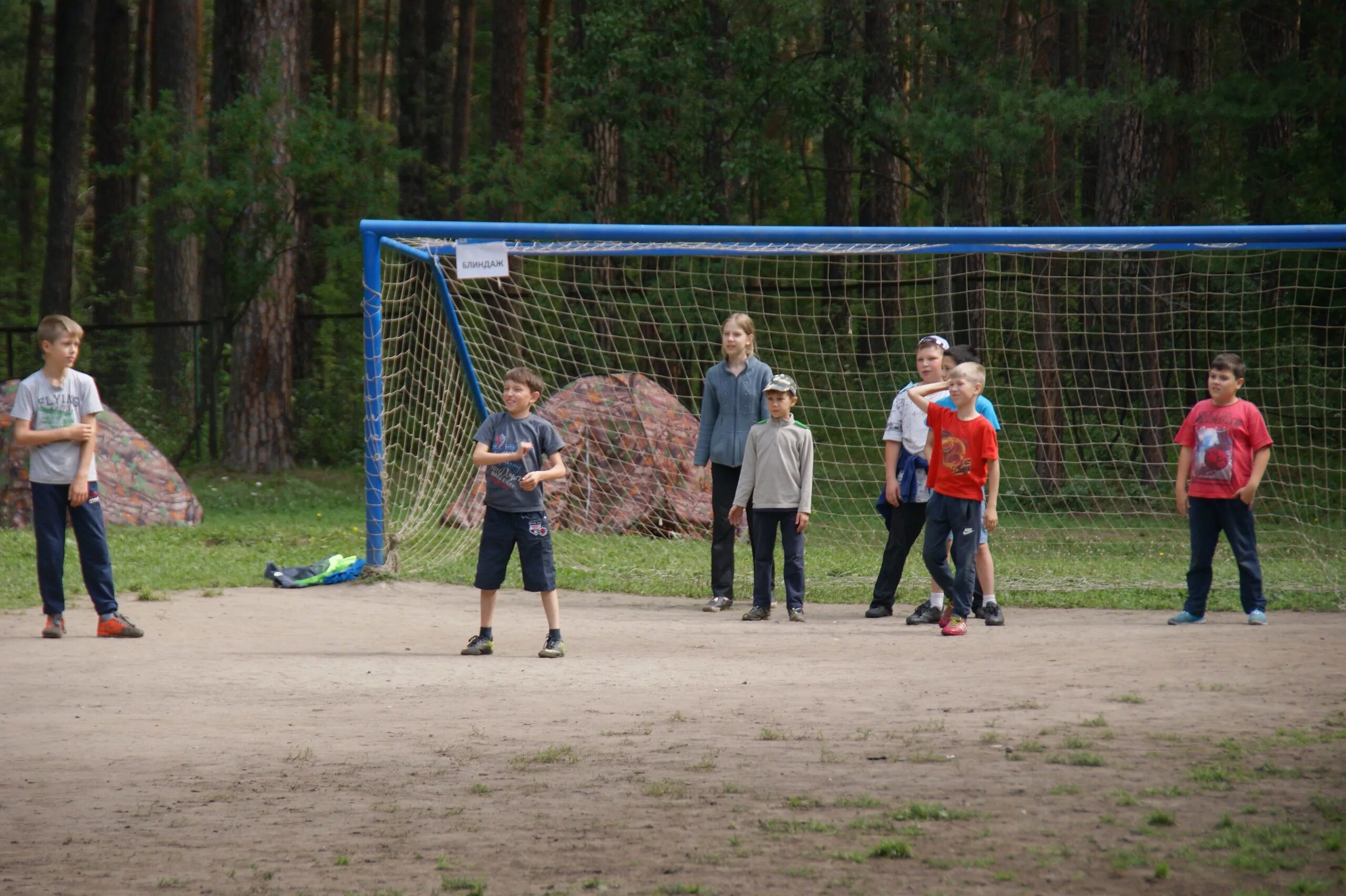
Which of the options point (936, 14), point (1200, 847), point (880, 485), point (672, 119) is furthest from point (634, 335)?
point (1200, 847)

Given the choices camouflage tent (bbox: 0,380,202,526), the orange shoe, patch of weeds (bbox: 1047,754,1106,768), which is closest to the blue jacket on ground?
the orange shoe

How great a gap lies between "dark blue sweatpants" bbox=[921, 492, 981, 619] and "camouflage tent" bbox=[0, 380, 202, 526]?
25.0 feet

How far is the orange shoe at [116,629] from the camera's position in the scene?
737 cm

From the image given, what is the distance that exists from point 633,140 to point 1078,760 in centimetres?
1480

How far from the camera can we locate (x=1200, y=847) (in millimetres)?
3832

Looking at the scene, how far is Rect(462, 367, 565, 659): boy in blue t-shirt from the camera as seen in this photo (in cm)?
698

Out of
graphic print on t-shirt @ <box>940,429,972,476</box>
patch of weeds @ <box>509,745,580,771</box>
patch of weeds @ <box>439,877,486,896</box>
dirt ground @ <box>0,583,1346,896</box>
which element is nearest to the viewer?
patch of weeds @ <box>439,877,486,896</box>

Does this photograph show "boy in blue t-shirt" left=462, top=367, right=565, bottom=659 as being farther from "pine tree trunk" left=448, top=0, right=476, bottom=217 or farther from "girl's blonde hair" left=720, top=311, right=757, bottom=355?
"pine tree trunk" left=448, top=0, right=476, bottom=217

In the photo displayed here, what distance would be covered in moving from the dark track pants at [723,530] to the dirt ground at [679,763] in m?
1.17

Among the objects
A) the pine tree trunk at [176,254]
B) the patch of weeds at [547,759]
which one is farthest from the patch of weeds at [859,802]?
the pine tree trunk at [176,254]

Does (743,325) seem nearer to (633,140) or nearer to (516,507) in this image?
(516,507)

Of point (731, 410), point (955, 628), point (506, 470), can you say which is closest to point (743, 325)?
point (731, 410)

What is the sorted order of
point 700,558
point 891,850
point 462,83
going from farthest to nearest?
1. point 462,83
2. point 700,558
3. point 891,850

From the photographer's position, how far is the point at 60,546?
24.3ft
